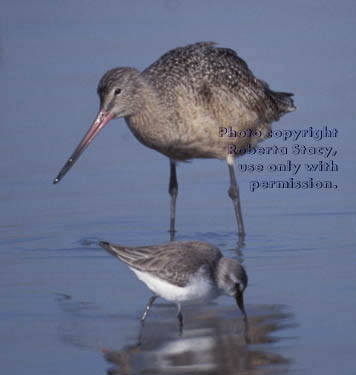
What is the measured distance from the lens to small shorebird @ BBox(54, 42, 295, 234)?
9195 mm

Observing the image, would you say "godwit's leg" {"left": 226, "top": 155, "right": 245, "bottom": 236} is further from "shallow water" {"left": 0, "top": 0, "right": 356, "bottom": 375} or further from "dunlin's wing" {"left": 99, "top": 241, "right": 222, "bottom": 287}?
"dunlin's wing" {"left": 99, "top": 241, "right": 222, "bottom": 287}

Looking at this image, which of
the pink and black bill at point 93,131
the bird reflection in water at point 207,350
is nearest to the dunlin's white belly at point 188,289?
the bird reflection in water at point 207,350

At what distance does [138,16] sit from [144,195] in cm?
637

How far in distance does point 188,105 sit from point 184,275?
3.04 metres

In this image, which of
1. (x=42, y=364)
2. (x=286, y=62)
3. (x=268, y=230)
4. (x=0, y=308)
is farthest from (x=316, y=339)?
(x=286, y=62)

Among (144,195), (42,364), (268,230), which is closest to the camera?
(42,364)

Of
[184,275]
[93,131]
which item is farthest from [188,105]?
[184,275]

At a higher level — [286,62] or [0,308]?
[286,62]

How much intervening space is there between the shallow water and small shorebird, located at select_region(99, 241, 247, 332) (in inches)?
6.7

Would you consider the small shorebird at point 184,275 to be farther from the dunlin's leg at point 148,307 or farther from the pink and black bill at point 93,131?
the pink and black bill at point 93,131

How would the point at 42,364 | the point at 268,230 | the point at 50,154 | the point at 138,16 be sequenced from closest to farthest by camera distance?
the point at 42,364 → the point at 268,230 → the point at 50,154 → the point at 138,16

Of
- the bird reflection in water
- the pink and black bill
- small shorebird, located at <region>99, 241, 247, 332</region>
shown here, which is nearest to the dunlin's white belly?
small shorebird, located at <region>99, 241, 247, 332</region>

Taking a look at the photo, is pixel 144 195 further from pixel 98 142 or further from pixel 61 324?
pixel 61 324

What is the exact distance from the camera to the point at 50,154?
11.3 meters
